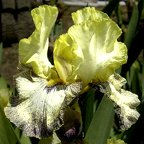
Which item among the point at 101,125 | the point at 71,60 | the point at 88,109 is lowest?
the point at 88,109

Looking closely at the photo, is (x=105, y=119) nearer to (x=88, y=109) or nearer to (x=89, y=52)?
(x=88, y=109)

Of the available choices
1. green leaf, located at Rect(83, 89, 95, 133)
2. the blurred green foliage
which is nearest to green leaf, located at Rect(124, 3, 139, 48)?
the blurred green foliage

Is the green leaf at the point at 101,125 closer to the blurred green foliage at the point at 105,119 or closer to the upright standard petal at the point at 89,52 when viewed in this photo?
the blurred green foliage at the point at 105,119

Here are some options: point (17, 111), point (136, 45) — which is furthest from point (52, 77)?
point (136, 45)

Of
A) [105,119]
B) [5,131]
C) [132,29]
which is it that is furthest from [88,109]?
[132,29]

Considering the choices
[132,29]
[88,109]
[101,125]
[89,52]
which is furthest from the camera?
[132,29]

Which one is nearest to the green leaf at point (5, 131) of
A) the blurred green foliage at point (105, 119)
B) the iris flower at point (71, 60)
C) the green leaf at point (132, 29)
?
the blurred green foliage at point (105, 119)
